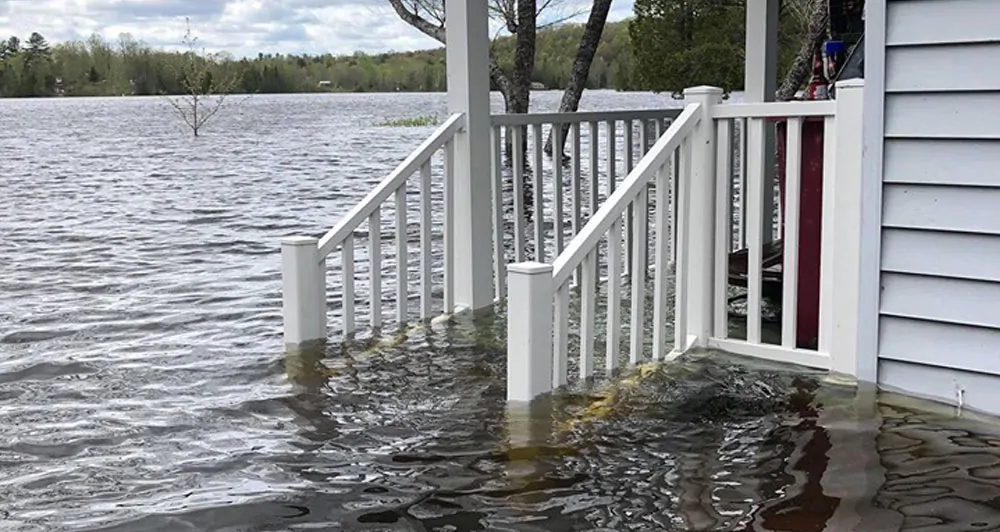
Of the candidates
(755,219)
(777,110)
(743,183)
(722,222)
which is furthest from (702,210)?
(743,183)

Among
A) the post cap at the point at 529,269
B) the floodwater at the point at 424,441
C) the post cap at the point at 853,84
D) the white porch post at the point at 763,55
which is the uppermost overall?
the white porch post at the point at 763,55

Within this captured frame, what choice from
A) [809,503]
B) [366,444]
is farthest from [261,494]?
[809,503]

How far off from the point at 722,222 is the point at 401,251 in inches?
66.1

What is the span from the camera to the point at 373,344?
15.9ft

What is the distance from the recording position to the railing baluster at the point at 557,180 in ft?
18.3

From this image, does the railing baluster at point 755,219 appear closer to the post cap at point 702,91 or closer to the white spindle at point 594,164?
the post cap at point 702,91

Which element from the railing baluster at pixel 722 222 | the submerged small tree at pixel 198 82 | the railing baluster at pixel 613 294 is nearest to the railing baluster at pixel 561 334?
the railing baluster at pixel 613 294

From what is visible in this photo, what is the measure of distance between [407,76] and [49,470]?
5388 cm

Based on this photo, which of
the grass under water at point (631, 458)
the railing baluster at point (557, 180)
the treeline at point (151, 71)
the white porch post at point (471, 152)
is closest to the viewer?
the grass under water at point (631, 458)

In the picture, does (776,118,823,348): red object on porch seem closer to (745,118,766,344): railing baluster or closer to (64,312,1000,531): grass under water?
(745,118,766,344): railing baluster

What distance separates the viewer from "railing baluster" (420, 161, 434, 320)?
16.8 ft

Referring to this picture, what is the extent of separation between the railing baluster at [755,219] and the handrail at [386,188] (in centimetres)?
160

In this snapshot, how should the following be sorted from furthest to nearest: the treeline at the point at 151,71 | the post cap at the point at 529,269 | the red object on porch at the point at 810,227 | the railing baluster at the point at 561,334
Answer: the treeline at the point at 151,71 → the red object on porch at the point at 810,227 → the railing baluster at the point at 561,334 → the post cap at the point at 529,269

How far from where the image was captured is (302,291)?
4.74 m
